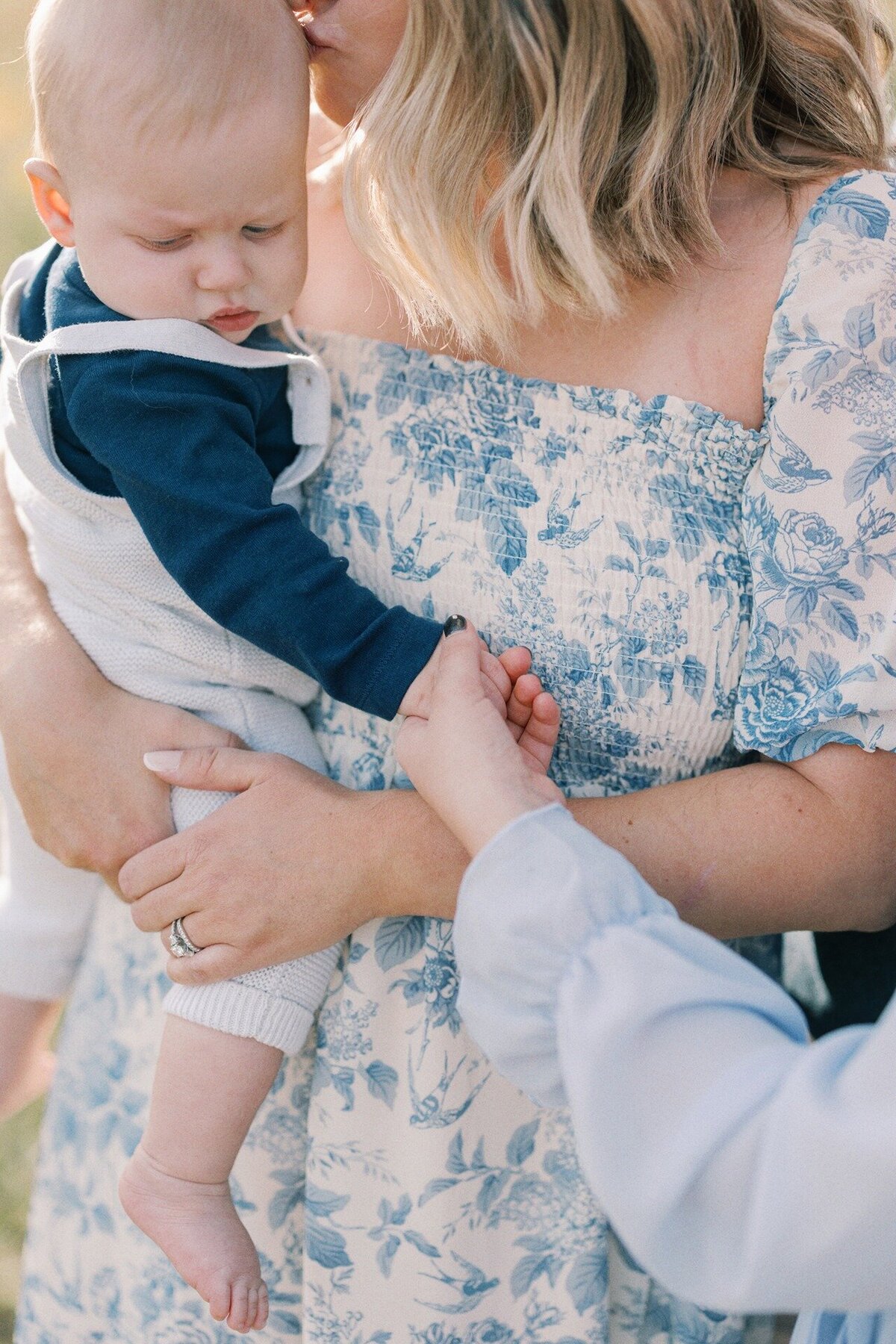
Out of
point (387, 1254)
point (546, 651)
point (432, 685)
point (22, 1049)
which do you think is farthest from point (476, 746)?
point (22, 1049)

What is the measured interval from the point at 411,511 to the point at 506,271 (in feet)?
1.15

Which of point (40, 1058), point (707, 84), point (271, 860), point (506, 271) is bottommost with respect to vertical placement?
point (40, 1058)

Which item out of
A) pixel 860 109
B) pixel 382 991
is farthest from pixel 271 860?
pixel 860 109

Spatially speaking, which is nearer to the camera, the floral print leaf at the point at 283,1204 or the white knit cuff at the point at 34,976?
the floral print leaf at the point at 283,1204

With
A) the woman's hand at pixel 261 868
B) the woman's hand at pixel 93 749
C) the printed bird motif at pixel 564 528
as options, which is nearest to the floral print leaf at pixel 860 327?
the printed bird motif at pixel 564 528

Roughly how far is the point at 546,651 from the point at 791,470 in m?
0.33

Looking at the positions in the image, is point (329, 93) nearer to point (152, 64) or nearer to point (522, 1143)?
point (152, 64)

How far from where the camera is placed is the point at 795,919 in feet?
4.44

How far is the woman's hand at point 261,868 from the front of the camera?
4.52 ft

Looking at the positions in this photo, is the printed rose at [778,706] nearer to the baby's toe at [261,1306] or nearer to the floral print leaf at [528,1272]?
the floral print leaf at [528,1272]

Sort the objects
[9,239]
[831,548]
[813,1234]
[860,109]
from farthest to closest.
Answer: [9,239] → [860,109] → [831,548] → [813,1234]

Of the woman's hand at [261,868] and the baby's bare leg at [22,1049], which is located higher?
the woman's hand at [261,868]

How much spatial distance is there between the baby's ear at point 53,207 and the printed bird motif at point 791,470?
2.72 feet

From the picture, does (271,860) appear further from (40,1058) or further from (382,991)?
(40,1058)
